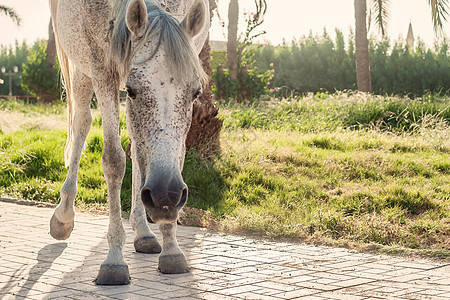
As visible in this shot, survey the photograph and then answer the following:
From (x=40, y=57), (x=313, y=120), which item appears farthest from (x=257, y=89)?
(x=40, y=57)

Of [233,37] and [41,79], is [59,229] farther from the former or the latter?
[41,79]

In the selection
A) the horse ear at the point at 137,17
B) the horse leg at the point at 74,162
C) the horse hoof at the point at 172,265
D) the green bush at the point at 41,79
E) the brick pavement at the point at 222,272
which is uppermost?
the green bush at the point at 41,79

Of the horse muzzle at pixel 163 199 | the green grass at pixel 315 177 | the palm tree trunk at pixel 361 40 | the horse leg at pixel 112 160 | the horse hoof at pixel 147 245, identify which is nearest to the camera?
the horse muzzle at pixel 163 199

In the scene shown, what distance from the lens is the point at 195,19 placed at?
3.64 metres

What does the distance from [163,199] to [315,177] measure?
17.6ft

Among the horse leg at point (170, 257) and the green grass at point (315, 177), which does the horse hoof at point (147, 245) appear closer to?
the horse leg at point (170, 257)

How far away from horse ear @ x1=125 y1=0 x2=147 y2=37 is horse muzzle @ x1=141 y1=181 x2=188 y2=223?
968mm

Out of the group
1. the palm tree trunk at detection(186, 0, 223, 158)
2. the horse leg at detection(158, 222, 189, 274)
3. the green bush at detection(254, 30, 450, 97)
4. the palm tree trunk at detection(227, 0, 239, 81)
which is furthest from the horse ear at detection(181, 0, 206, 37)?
the green bush at detection(254, 30, 450, 97)

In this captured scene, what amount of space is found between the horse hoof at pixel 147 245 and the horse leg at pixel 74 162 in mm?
874

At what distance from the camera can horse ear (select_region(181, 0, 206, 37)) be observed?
3.62 m

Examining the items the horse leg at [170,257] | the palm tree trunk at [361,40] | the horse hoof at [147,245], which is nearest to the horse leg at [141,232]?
the horse hoof at [147,245]

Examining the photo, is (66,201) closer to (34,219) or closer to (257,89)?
(34,219)

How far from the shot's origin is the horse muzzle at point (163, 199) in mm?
3143

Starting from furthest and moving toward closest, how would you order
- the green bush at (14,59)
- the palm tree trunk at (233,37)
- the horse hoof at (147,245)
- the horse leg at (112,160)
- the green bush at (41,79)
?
the green bush at (14,59) → the green bush at (41,79) → the palm tree trunk at (233,37) → the horse hoof at (147,245) → the horse leg at (112,160)
